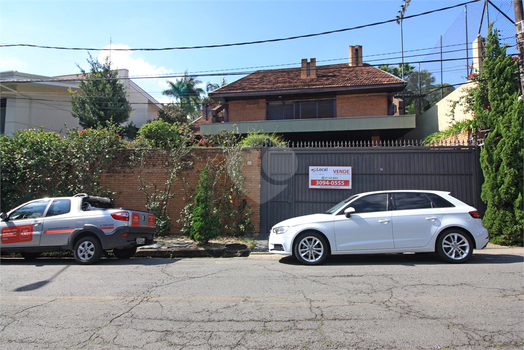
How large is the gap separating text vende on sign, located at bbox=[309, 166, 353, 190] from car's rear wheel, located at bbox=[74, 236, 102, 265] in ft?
21.3

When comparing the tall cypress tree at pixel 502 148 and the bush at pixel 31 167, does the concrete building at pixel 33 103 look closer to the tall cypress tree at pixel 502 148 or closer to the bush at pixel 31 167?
the bush at pixel 31 167

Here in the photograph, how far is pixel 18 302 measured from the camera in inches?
198

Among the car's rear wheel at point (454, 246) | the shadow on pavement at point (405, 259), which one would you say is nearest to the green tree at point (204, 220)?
the shadow on pavement at point (405, 259)

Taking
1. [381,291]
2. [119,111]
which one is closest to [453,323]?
[381,291]

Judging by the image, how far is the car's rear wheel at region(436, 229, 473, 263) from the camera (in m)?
7.09

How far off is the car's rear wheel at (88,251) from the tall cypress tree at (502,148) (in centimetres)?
1024

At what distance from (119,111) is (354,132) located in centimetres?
1467

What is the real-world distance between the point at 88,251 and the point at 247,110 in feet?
Answer: 49.4

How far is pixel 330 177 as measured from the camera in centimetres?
1126

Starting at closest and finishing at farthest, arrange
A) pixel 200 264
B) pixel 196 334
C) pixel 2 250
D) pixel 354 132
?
pixel 196 334 < pixel 200 264 < pixel 2 250 < pixel 354 132

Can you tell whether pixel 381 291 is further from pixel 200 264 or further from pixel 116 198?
pixel 116 198

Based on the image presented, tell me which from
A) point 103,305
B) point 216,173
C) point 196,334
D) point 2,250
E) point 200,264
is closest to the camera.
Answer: point 196,334

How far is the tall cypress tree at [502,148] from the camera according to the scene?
9.16m

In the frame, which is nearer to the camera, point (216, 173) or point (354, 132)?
point (216, 173)
